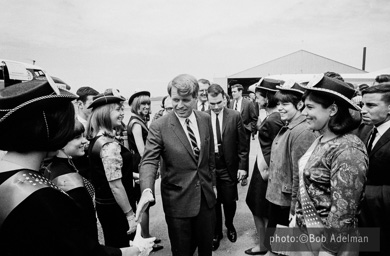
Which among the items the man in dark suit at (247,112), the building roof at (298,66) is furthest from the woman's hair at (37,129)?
the building roof at (298,66)

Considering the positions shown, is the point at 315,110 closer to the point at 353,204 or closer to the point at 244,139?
the point at 353,204

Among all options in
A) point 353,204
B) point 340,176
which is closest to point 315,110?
point 340,176

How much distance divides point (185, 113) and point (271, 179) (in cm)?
123

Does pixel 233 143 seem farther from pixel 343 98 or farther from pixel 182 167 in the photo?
pixel 343 98

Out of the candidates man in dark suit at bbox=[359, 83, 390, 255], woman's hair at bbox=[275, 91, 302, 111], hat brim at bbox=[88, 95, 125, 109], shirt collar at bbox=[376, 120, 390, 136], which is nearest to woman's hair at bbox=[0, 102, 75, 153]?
hat brim at bbox=[88, 95, 125, 109]

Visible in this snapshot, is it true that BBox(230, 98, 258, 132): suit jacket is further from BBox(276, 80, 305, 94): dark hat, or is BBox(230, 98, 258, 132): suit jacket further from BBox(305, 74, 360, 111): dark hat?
BBox(305, 74, 360, 111): dark hat

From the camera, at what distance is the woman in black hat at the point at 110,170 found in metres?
2.44

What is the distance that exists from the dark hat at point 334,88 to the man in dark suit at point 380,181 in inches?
44.2

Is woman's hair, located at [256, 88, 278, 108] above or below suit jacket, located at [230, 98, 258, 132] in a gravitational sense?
above

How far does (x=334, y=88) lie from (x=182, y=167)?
1.46 m

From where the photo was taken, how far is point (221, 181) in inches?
152

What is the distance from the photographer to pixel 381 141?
2676 mm

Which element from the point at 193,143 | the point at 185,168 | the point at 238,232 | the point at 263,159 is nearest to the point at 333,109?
the point at 193,143

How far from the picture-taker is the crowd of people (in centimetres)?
108
